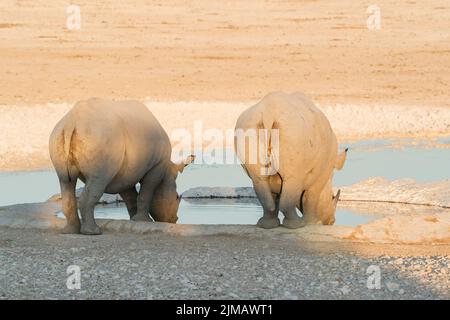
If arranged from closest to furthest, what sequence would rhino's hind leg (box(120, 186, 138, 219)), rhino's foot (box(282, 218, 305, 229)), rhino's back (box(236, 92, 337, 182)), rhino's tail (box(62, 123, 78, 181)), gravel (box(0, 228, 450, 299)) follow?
gravel (box(0, 228, 450, 299)), rhino's tail (box(62, 123, 78, 181)), rhino's back (box(236, 92, 337, 182)), rhino's foot (box(282, 218, 305, 229)), rhino's hind leg (box(120, 186, 138, 219))

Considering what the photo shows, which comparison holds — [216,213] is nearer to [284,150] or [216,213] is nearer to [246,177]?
[246,177]

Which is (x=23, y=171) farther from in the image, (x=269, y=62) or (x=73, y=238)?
(x=269, y=62)

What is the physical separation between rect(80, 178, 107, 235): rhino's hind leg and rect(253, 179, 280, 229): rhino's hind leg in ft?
4.59

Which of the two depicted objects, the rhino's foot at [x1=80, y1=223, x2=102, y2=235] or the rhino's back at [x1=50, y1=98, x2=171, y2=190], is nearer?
the rhino's back at [x1=50, y1=98, x2=171, y2=190]

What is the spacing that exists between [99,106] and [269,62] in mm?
17516

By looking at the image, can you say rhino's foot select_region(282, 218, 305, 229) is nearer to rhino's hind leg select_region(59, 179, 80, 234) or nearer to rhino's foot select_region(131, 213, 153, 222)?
rhino's foot select_region(131, 213, 153, 222)

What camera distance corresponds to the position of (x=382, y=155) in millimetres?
16984

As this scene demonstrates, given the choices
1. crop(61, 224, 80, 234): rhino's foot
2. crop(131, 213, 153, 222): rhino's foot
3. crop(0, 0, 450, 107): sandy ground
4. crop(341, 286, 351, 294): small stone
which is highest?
crop(341, 286, 351, 294): small stone

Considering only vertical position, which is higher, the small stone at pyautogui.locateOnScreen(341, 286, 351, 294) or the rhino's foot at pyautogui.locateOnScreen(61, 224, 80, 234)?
the small stone at pyautogui.locateOnScreen(341, 286, 351, 294)

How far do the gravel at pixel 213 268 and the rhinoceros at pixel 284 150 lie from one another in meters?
0.55

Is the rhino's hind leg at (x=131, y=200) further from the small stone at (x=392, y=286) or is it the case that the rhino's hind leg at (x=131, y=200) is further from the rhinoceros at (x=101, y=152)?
the small stone at (x=392, y=286)

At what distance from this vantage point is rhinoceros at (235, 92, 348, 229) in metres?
10.3

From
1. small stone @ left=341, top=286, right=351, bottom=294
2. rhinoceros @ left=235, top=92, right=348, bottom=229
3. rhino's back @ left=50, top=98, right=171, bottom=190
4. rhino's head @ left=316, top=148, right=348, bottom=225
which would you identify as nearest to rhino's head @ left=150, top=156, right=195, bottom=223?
rhino's back @ left=50, top=98, right=171, bottom=190

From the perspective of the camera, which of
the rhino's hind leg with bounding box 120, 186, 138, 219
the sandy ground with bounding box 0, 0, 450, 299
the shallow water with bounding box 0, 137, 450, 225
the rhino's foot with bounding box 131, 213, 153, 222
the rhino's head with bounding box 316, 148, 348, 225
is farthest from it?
the shallow water with bounding box 0, 137, 450, 225
